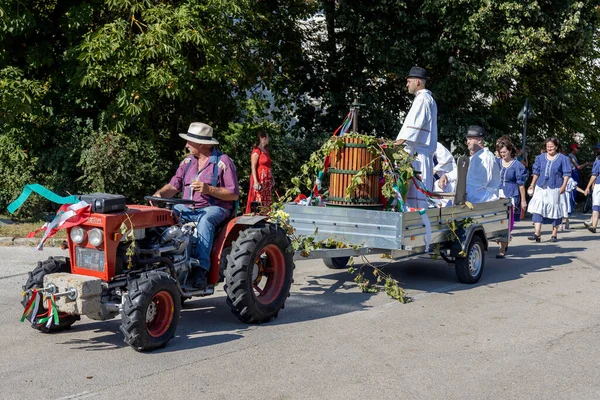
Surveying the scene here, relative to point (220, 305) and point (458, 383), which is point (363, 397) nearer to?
point (458, 383)

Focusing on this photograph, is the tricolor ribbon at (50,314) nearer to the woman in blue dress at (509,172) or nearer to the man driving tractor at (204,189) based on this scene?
the man driving tractor at (204,189)

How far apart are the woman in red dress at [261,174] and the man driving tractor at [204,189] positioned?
17.9 feet

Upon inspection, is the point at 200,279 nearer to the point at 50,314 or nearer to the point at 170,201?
the point at 170,201

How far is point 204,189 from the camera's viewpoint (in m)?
7.22

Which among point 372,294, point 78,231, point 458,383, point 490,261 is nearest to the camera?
point 458,383

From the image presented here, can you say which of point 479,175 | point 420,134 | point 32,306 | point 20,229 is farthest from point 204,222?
point 20,229

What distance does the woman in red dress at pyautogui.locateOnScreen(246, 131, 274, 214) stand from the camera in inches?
529

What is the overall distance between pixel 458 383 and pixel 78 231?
3.27 m

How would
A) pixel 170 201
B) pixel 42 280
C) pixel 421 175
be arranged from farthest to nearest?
pixel 421 175 → pixel 170 201 → pixel 42 280

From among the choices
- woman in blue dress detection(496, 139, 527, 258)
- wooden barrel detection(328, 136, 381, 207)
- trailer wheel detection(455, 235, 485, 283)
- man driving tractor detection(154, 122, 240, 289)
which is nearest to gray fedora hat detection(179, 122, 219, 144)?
man driving tractor detection(154, 122, 240, 289)

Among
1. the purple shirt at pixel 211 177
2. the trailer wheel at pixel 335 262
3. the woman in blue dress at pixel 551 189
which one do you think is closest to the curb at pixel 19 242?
the trailer wheel at pixel 335 262

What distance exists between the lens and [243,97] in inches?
639

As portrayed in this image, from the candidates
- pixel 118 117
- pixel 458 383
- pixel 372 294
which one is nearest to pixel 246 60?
pixel 118 117

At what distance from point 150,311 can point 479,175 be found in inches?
235
